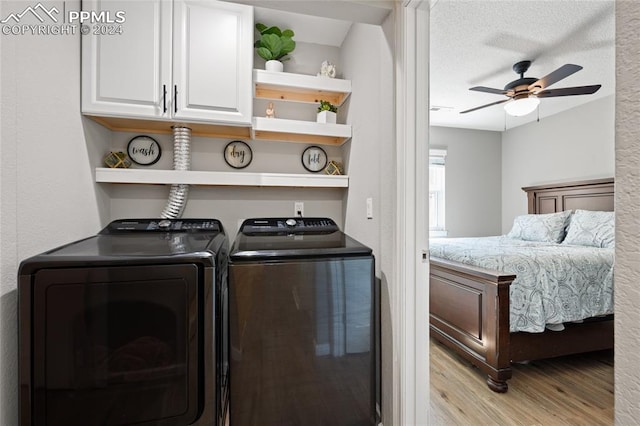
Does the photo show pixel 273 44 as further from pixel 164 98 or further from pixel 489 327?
pixel 489 327

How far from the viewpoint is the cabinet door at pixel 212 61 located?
1824mm

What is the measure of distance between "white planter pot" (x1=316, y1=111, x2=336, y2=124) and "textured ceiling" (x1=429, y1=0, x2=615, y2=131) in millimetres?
893

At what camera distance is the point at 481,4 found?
2.16 m

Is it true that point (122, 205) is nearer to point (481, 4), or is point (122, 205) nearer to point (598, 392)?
point (481, 4)

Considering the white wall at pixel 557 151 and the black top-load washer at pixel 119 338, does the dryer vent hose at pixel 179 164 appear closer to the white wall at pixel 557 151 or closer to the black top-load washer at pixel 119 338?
the black top-load washer at pixel 119 338

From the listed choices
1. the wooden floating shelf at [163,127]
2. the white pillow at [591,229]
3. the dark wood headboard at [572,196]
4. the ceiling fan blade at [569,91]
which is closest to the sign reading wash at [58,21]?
the wooden floating shelf at [163,127]

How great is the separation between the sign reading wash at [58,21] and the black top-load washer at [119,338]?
89 centimetres

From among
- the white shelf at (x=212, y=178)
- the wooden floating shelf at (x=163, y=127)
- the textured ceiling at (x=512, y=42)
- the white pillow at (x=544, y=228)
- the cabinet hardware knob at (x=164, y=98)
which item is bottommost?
the white pillow at (x=544, y=228)

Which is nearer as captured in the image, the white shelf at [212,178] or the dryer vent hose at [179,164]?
the white shelf at [212,178]

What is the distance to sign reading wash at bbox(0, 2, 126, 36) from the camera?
118 cm

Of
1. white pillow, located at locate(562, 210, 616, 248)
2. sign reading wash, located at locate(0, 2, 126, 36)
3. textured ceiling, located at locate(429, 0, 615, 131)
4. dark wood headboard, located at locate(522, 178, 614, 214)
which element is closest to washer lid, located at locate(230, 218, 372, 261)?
sign reading wash, located at locate(0, 2, 126, 36)

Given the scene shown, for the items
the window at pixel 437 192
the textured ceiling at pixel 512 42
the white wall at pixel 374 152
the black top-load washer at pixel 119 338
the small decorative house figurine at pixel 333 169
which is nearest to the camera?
the black top-load washer at pixel 119 338

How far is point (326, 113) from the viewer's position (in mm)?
2209

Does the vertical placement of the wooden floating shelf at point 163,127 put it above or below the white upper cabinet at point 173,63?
below
